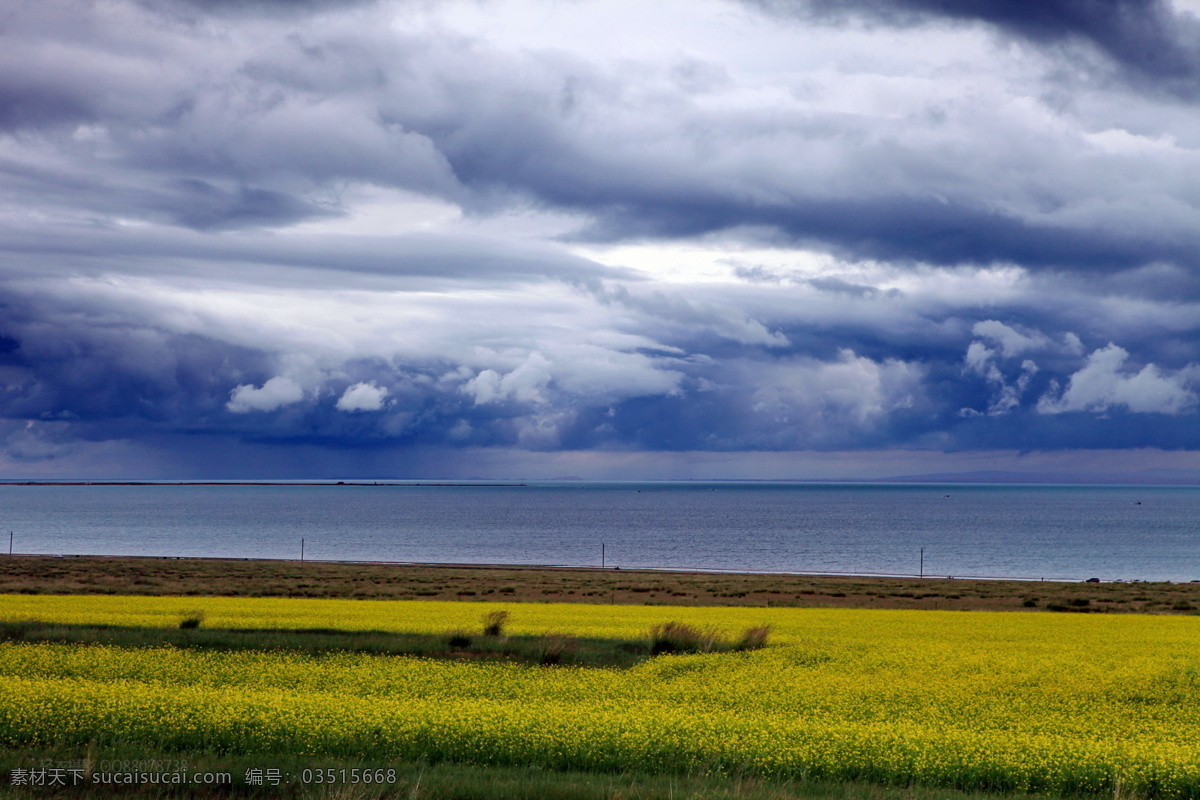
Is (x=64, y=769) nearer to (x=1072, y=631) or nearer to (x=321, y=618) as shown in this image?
(x=321, y=618)

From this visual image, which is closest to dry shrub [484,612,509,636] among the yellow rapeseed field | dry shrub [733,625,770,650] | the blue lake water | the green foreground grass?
the yellow rapeseed field

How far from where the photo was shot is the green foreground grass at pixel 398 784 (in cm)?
962

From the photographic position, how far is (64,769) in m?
10.1

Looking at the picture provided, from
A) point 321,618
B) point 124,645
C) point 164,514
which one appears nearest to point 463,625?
point 321,618

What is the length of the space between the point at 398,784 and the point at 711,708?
666cm

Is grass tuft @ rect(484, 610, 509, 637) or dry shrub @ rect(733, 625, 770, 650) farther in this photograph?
grass tuft @ rect(484, 610, 509, 637)

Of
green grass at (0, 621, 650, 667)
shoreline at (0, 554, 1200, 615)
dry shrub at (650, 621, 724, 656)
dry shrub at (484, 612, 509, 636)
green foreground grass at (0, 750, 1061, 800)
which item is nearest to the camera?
green foreground grass at (0, 750, 1061, 800)

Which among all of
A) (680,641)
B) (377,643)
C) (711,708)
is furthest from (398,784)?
(680,641)

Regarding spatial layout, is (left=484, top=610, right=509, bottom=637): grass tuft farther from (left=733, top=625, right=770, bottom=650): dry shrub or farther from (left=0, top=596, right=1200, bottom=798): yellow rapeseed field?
(left=733, top=625, right=770, bottom=650): dry shrub

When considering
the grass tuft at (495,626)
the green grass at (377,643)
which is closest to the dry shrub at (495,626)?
→ the grass tuft at (495,626)

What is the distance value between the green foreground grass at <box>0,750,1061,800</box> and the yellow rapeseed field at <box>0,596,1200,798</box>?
25.6 inches

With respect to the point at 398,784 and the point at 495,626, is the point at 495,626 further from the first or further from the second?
the point at 398,784

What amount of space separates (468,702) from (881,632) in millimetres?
15985

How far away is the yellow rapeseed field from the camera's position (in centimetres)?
1171
